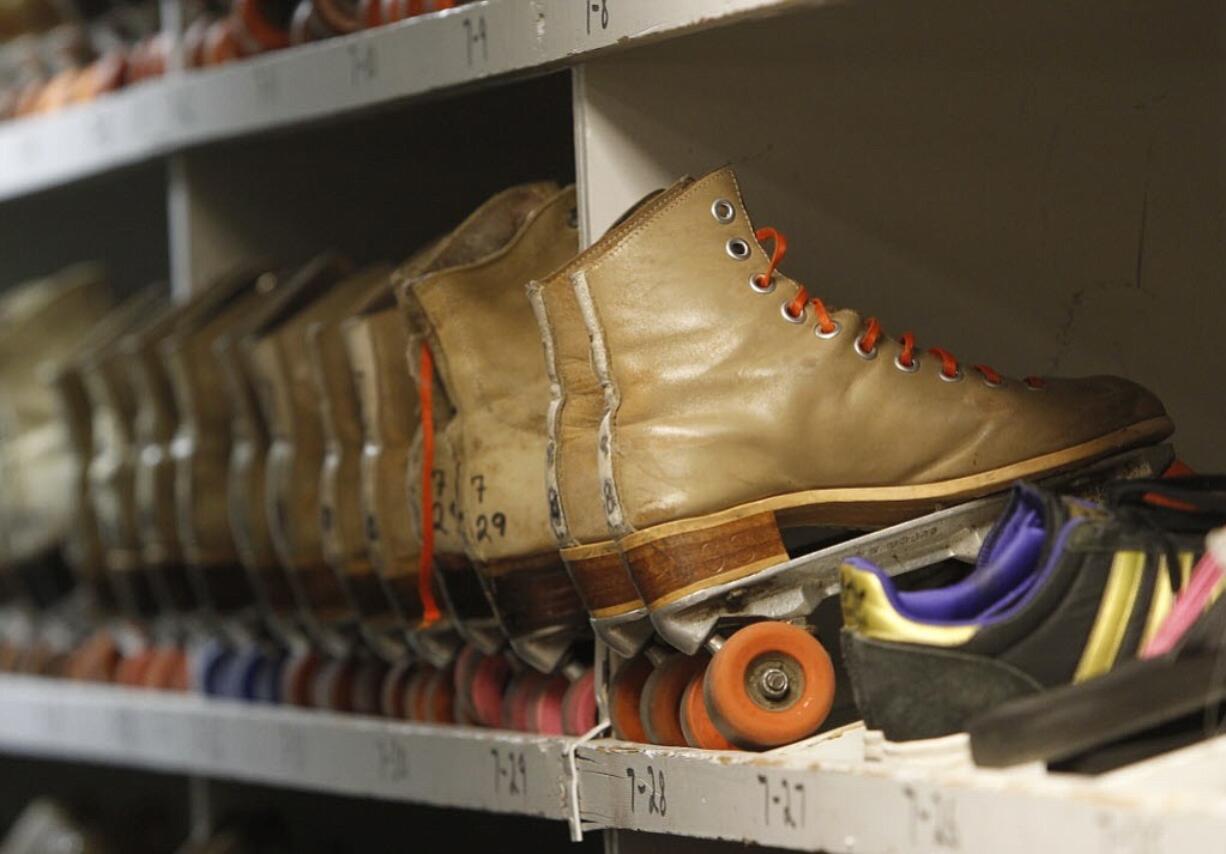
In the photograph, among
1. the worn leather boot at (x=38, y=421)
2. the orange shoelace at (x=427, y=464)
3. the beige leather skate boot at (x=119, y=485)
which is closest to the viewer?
the orange shoelace at (x=427, y=464)

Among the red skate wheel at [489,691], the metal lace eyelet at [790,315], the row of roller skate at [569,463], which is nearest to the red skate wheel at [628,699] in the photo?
the row of roller skate at [569,463]

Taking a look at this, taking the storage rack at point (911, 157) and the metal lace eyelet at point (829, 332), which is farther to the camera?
the storage rack at point (911, 157)

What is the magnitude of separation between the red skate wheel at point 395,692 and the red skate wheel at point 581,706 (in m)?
0.31

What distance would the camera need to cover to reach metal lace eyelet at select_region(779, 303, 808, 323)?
4.52 ft

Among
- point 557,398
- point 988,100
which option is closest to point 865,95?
point 988,100

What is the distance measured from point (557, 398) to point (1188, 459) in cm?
57

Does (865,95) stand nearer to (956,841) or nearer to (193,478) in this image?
(956,841)

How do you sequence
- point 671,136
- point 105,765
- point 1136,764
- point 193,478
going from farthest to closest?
point 105,765 → point 193,478 → point 671,136 → point 1136,764

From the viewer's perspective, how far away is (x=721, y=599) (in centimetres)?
138

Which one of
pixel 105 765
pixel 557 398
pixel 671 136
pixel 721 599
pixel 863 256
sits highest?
pixel 671 136

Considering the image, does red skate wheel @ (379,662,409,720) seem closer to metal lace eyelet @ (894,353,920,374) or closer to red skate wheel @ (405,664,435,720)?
red skate wheel @ (405,664,435,720)

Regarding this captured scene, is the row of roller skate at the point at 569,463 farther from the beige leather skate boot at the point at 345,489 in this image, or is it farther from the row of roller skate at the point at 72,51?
the row of roller skate at the point at 72,51

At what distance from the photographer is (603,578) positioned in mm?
1429

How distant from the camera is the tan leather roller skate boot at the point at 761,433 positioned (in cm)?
136
